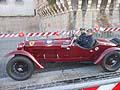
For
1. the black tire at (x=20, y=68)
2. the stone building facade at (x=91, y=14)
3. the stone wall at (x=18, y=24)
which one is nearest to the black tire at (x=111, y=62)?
the black tire at (x=20, y=68)

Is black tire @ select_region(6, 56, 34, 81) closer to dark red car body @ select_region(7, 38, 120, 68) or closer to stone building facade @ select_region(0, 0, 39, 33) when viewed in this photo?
dark red car body @ select_region(7, 38, 120, 68)

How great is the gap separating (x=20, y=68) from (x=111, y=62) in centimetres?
212

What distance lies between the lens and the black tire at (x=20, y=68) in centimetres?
681

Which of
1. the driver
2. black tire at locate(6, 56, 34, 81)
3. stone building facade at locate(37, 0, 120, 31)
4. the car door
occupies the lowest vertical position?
black tire at locate(6, 56, 34, 81)

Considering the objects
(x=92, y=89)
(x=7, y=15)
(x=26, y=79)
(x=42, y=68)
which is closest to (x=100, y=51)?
(x=42, y=68)

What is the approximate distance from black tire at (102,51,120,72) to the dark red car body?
0.10 metres

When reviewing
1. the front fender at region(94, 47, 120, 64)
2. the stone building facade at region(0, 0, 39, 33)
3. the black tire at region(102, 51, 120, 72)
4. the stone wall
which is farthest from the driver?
the stone wall

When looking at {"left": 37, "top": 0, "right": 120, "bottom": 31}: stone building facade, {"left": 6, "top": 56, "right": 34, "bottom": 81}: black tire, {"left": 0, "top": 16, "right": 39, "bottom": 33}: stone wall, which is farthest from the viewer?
{"left": 0, "top": 16, "right": 39, "bottom": 33}: stone wall

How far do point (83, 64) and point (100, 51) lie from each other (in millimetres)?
680

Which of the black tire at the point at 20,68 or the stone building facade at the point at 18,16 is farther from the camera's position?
the stone building facade at the point at 18,16

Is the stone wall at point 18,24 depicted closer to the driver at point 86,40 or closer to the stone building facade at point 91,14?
the stone building facade at point 91,14

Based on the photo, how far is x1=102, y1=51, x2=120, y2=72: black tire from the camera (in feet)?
23.4

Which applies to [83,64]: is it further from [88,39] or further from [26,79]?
[26,79]

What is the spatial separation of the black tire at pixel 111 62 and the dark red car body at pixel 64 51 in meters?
0.10
